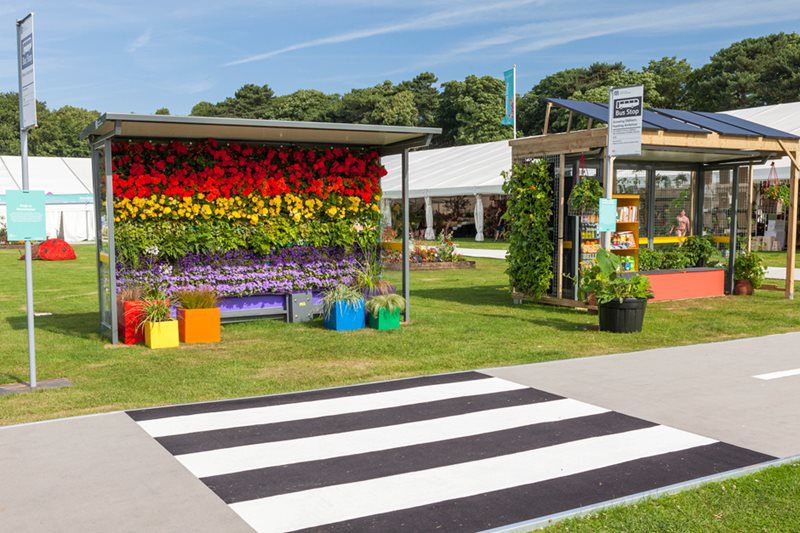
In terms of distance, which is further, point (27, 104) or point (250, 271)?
point (250, 271)

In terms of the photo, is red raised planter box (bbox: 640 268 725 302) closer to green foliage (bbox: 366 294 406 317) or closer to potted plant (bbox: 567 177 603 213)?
potted plant (bbox: 567 177 603 213)

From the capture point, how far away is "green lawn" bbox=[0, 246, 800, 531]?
4391 millimetres

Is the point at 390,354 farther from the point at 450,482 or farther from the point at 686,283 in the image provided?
the point at 686,283

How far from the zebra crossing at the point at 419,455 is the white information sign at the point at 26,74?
9.76ft

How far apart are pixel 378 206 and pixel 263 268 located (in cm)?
220

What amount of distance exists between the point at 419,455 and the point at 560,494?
1.10 meters

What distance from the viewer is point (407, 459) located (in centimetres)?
518

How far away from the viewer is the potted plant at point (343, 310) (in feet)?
35.2

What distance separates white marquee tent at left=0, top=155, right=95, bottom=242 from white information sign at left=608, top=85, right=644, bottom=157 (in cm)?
3495

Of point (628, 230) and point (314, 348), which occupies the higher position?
point (628, 230)

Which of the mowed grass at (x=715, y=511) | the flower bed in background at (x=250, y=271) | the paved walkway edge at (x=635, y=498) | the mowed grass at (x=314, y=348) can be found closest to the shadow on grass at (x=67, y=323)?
the mowed grass at (x=314, y=348)

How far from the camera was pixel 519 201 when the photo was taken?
13.5 metres

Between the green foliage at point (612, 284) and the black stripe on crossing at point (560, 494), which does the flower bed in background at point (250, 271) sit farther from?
the black stripe on crossing at point (560, 494)

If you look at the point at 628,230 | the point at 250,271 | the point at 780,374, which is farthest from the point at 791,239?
the point at 250,271
